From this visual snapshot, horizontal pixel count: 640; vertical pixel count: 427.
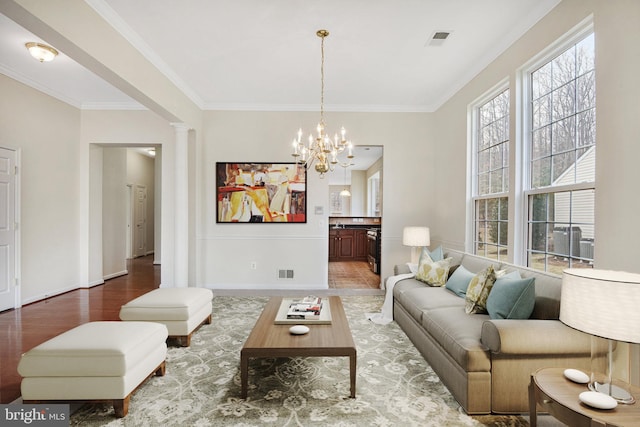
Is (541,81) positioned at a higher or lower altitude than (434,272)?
higher

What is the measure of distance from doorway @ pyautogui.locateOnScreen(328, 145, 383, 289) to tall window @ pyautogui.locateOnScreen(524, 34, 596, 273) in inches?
113

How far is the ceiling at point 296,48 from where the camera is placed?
9.71ft

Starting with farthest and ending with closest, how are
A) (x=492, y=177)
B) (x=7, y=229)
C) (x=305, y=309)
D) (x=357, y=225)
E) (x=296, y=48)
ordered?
(x=357, y=225) → (x=7, y=229) → (x=492, y=177) → (x=296, y=48) → (x=305, y=309)

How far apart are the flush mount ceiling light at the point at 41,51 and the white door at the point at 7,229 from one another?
144 cm

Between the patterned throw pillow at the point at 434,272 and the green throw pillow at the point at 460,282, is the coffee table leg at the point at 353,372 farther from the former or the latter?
the patterned throw pillow at the point at 434,272

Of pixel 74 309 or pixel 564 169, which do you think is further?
pixel 74 309

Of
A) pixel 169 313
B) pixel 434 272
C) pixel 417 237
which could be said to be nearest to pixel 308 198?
pixel 417 237

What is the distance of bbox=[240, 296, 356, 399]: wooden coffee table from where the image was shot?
2.26m

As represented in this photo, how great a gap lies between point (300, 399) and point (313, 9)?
3.16 m

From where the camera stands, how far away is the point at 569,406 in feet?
4.82

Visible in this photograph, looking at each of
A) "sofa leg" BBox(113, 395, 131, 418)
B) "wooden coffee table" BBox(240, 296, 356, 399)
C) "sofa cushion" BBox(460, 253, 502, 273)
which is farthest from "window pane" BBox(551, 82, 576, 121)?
"sofa leg" BBox(113, 395, 131, 418)

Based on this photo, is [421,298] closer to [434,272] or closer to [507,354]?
[434,272]

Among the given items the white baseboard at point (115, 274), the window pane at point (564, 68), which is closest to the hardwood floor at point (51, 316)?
the white baseboard at point (115, 274)

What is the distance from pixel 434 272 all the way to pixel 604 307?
2.41 meters
